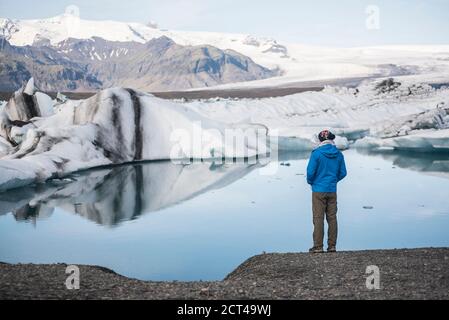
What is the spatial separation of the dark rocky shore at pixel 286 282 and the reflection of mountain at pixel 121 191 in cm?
409

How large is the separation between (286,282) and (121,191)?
7.64m

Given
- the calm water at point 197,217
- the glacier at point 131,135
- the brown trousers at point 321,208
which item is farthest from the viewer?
the glacier at point 131,135

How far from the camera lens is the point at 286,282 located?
14.5 feet

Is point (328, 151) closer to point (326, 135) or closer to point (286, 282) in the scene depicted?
point (326, 135)

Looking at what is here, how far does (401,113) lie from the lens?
27953mm

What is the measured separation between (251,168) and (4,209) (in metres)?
6.85

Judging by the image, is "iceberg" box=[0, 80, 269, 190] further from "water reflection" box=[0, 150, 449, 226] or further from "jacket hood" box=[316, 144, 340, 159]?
"jacket hood" box=[316, 144, 340, 159]

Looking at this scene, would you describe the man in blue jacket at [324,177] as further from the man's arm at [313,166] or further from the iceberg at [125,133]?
the iceberg at [125,133]

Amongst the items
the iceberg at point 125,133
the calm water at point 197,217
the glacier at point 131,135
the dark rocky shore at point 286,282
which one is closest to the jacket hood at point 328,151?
the dark rocky shore at point 286,282

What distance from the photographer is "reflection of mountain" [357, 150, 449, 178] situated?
14494 millimetres

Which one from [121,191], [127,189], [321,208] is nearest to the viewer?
[321,208]

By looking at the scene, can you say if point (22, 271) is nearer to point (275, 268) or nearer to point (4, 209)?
point (275, 268)

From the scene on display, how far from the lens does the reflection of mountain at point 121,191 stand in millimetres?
9648

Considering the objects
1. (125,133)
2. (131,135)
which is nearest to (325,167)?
(125,133)
